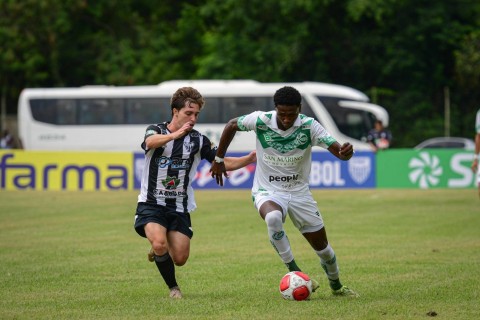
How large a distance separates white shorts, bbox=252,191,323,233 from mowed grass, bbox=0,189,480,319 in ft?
2.16

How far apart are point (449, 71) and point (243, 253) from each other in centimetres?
3616

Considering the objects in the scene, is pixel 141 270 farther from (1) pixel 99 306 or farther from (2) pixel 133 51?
(2) pixel 133 51

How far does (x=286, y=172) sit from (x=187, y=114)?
1045mm

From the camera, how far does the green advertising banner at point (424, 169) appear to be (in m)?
27.3

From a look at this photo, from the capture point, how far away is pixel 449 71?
4784cm

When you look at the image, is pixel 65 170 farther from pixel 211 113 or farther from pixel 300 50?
pixel 300 50

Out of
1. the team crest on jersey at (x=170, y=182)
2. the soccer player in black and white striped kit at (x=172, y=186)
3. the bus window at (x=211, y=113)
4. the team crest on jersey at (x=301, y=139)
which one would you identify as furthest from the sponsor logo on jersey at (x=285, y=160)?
the bus window at (x=211, y=113)

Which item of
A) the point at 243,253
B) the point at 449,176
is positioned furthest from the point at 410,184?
the point at 243,253

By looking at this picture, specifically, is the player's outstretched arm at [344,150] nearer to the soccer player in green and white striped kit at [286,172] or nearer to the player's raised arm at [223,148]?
the soccer player in green and white striped kit at [286,172]

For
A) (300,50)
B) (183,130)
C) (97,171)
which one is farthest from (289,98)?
(300,50)

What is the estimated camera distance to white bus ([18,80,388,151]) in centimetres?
3894

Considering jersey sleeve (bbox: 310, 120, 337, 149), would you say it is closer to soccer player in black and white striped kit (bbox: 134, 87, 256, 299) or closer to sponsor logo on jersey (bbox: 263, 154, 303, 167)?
sponsor logo on jersey (bbox: 263, 154, 303, 167)

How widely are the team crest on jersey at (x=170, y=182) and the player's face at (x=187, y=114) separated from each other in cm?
49

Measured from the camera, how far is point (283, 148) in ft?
30.2
